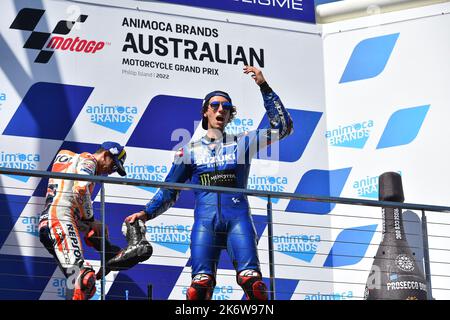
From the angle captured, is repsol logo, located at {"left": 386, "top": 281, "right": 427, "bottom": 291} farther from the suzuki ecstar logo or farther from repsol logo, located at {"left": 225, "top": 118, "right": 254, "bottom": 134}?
the suzuki ecstar logo

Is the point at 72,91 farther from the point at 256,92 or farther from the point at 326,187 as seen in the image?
the point at 326,187

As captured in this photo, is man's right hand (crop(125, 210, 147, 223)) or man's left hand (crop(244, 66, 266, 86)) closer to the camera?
man's right hand (crop(125, 210, 147, 223))

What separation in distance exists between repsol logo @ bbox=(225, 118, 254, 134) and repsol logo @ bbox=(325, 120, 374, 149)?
432mm

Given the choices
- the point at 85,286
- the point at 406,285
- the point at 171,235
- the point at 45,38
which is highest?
the point at 45,38

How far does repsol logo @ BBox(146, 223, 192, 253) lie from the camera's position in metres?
5.70

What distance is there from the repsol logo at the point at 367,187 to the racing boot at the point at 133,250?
1373 mm

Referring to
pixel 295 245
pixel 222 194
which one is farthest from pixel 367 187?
pixel 222 194

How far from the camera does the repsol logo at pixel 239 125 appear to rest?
19.5 feet

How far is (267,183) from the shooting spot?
6059 mm

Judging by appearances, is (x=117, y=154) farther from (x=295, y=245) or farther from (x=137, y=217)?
(x=295, y=245)

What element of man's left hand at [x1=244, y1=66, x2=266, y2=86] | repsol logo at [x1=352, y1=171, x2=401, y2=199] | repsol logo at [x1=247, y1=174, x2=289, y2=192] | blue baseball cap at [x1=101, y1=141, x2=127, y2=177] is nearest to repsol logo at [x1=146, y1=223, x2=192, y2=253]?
blue baseball cap at [x1=101, y1=141, x2=127, y2=177]

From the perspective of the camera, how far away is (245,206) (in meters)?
5.38
